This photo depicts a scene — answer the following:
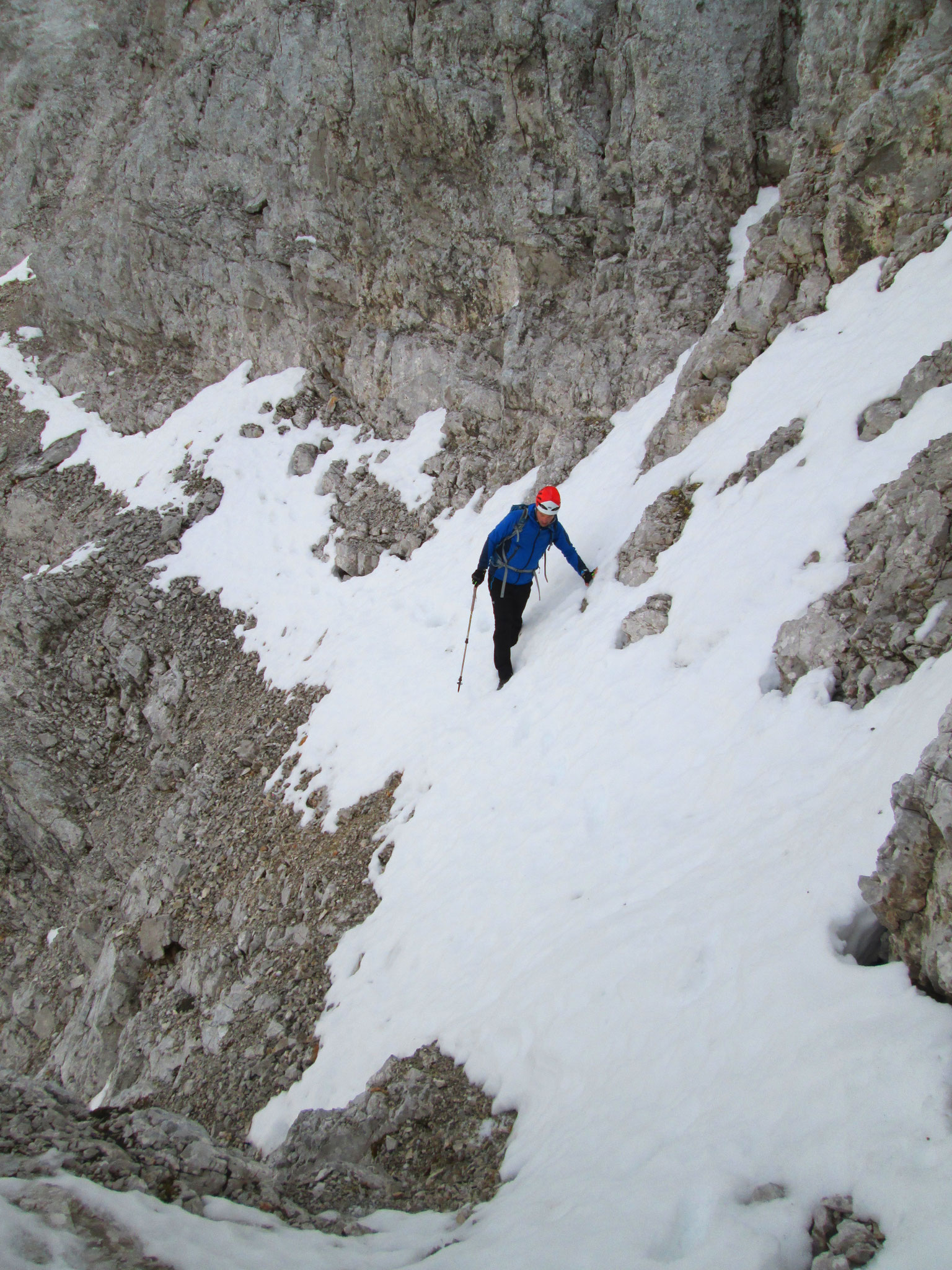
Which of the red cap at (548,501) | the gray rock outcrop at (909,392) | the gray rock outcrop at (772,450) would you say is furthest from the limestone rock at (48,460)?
the gray rock outcrop at (909,392)

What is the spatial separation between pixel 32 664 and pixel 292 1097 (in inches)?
518

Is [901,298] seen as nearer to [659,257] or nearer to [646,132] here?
[659,257]

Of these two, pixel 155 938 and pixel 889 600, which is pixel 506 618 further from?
pixel 155 938

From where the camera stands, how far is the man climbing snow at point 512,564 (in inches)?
368

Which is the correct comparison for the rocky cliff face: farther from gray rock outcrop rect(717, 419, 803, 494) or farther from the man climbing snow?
the man climbing snow

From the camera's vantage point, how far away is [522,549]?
30.8 feet

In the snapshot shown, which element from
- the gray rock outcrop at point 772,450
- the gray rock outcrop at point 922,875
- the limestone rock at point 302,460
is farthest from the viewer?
the limestone rock at point 302,460

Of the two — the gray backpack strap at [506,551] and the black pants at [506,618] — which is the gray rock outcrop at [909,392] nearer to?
the gray backpack strap at [506,551]

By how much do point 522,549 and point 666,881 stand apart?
17.0 feet

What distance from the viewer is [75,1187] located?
3.60 metres

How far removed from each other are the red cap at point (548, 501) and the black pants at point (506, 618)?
1040mm

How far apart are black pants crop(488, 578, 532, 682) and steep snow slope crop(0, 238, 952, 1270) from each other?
0.35m

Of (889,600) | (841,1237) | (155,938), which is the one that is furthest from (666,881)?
(155,938)

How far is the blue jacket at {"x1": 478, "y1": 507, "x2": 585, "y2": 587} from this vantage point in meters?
9.31
